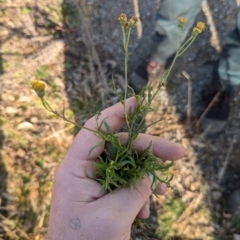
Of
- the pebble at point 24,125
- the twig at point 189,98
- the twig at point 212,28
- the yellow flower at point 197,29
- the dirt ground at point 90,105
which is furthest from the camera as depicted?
the twig at point 212,28

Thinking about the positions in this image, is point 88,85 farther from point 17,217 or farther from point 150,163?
point 150,163

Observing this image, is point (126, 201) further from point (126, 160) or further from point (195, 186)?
point (195, 186)

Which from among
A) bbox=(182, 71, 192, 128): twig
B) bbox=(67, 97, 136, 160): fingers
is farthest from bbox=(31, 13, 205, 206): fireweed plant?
bbox=(182, 71, 192, 128): twig

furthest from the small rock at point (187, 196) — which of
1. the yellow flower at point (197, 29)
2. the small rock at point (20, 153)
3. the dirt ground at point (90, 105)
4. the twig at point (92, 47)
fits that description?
the yellow flower at point (197, 29)

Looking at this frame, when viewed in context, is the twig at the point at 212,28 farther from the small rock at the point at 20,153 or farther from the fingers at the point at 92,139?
the fingers at the point at 92,139

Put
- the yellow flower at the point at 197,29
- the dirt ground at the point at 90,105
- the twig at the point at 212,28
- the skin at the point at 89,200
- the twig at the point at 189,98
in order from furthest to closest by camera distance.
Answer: the twig at the point at 212,28
the twig at the point at 189,98
the dirt ground at the point at 90,105
the skin at the point at 89,200
the yellow flower at the point at 197,29

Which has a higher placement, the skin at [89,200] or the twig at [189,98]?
the skin at [89,200]
